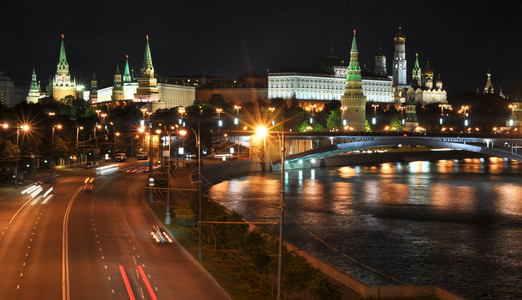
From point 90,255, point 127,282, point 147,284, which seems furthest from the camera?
point 90,255

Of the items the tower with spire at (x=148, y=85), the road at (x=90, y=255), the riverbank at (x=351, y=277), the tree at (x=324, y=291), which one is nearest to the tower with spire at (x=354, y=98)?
the riverbank at (x=351, y=277)

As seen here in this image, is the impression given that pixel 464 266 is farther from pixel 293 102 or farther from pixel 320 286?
pixel 293 102

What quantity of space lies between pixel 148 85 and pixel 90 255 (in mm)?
165199

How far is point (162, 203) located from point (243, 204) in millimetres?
11946

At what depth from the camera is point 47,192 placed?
50750 millimetres

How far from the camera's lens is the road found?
23.7m

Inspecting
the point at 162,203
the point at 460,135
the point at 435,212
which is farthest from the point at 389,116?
the point at 162,203

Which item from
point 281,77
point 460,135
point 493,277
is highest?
point 281,77

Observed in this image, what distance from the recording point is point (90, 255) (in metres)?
28.8

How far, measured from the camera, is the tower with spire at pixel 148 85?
18975cm

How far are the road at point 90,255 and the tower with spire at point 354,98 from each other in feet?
344

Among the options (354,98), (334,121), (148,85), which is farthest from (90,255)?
(148,85)

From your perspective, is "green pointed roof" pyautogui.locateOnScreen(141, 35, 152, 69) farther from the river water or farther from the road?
the road

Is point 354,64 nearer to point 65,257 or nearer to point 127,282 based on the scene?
point 65,257
